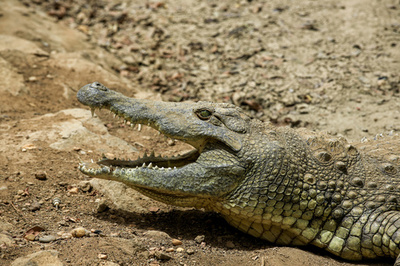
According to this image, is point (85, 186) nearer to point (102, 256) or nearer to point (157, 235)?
point (157, 235)

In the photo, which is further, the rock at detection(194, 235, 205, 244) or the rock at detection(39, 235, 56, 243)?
the rock at detection(194, 235, 205, 244)

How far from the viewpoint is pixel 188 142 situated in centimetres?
440

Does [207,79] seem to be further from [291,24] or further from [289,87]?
[291,24]

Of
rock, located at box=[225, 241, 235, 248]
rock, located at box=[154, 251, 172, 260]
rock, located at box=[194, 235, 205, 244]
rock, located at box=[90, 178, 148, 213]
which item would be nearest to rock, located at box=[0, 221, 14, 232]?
rock, located at box=[90, 178, 148, 213]

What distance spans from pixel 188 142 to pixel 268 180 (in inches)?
34.2

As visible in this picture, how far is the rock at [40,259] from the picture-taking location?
11.0ft

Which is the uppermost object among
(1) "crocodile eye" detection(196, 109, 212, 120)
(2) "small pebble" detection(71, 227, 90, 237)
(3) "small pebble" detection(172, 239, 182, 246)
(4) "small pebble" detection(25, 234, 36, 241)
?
(1) "crocodile eye" detection(196, 109, 212, 120)

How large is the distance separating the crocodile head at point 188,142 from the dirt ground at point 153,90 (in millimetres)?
477

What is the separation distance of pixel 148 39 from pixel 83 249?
625cm

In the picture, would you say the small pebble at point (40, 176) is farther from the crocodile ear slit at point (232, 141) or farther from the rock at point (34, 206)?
the crocodile ear slit at point (232, 141)

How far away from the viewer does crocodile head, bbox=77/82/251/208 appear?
4191mm

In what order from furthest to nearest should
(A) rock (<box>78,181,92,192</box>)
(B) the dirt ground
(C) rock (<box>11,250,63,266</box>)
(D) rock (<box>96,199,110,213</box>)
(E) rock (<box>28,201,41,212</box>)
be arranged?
(A) rock (<box>78,181,92,192</box>)
(D) rock (<box>96,199,110,213</box>)
(E) rock (<box>28,201,41,212</box>)
(B) the dirt ground
(C) rock (<box>11,250,63,266</box>)

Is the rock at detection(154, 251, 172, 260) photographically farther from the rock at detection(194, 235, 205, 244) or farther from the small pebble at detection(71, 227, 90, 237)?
the small pebble at detection(71, 227, 90, 237)

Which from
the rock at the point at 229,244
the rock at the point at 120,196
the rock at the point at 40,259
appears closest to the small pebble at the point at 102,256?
the rock at the point at 40,259
